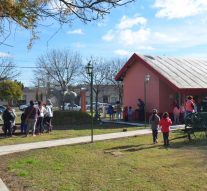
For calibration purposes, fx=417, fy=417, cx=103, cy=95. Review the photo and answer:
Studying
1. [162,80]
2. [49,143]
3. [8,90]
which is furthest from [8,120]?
[8,90]

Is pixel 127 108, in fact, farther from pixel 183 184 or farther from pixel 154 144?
pixel 183 184

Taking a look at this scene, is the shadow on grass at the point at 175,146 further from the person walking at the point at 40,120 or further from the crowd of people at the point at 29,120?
the person walking at the point at 40,120

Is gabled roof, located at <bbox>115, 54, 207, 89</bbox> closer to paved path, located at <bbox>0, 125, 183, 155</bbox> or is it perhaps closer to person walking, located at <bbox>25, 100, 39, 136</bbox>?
paved path, located at <bbox>0, 125, 183, 155</bbox>

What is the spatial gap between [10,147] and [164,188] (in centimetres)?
827

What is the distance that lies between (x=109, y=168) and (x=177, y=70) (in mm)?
19524

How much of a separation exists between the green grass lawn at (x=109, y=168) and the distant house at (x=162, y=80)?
12.0 m

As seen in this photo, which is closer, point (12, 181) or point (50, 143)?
point (12, 181)

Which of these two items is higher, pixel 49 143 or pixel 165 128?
pixel 165 128

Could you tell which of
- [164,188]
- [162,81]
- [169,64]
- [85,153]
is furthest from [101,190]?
[169,64]

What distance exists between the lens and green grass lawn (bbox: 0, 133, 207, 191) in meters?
8.40

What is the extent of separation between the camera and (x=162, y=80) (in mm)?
26984

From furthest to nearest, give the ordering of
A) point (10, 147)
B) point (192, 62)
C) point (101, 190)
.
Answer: point (192, 62), point (10, 147), point (101, 190)

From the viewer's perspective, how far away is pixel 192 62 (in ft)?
106

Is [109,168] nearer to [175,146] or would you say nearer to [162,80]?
[175,146]
